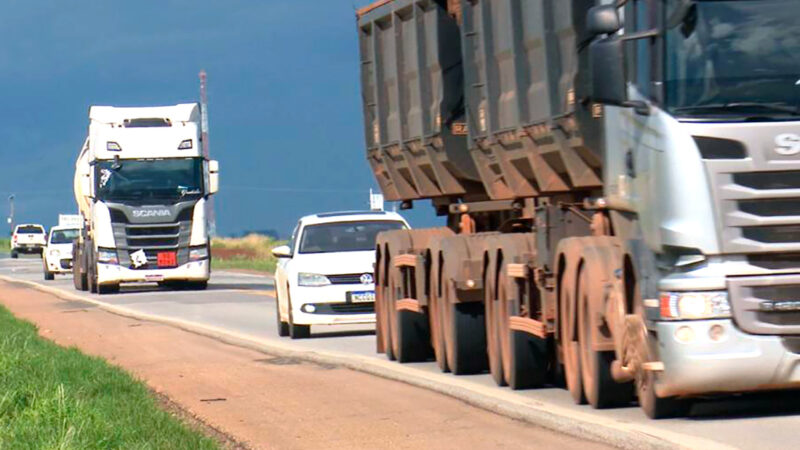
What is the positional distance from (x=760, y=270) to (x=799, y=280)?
25 cm

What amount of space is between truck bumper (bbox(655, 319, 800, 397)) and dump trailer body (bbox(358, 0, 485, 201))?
6857 millimetres

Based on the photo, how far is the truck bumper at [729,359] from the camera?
420 inches

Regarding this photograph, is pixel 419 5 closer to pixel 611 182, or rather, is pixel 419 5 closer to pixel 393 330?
pixel 393 330

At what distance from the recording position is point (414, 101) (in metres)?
18.5

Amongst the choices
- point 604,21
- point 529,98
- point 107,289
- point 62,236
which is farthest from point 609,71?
point 62,236

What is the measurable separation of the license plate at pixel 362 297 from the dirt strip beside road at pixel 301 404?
77.6 inches

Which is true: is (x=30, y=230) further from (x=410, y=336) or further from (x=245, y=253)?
(x=410, y=336)

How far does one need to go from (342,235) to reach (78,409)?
1163 cm

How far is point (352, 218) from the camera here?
78.0ft

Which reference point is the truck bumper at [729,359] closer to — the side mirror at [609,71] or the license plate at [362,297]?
the side mirror at [609,71]

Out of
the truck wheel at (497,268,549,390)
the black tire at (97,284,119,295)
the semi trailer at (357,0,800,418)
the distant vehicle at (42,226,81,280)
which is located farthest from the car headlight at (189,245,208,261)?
the truck wheel at (497,268,549,390)

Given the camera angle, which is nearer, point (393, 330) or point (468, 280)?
point (468, 280)

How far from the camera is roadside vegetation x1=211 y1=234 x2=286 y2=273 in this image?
224 feet

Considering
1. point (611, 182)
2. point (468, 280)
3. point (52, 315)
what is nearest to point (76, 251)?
point (52, 315)
